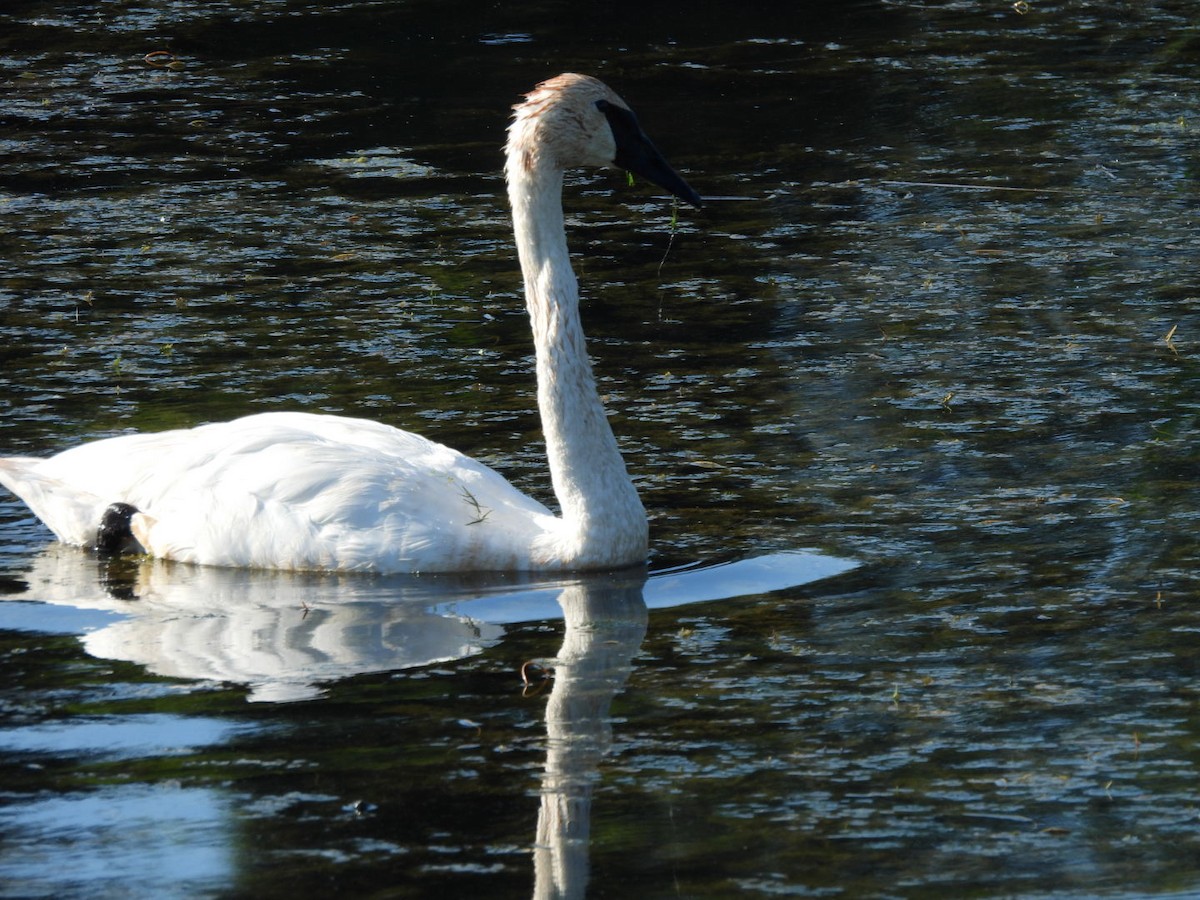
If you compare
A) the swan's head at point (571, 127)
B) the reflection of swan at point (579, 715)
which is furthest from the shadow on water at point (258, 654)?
the swan's head at point (571, 127)

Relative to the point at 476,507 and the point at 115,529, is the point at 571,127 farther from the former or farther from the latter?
the point at 115,529

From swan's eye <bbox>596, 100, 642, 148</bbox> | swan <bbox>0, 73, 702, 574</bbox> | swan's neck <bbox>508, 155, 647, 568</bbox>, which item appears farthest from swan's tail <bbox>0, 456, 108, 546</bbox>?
swan's eye <bbox>596, 100, 642, 148</bbox>

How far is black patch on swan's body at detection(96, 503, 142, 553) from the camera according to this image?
8.34m

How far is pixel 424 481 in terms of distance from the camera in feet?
25.8

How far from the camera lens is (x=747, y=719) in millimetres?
6281

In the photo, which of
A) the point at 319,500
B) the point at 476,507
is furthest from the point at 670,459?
the point at 319,500

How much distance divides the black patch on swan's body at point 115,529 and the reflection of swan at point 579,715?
71.0 inches

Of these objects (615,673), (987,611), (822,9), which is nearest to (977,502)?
(987,611)

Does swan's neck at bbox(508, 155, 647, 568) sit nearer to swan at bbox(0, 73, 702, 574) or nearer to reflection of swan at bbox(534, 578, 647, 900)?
swan at bbox(0, 73, 702, 574)

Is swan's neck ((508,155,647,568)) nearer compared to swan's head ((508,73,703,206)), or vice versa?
swan's neck ((508,155,647,568))

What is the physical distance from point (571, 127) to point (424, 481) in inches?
55.5

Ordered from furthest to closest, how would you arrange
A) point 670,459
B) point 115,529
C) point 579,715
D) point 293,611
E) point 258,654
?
point 670,459 → point 115,529 → point 293,611 → point 258,654 → point 579,715

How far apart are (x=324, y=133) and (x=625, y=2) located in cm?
573

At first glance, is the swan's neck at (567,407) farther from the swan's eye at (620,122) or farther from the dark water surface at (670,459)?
the swan's eye at (620,122)
